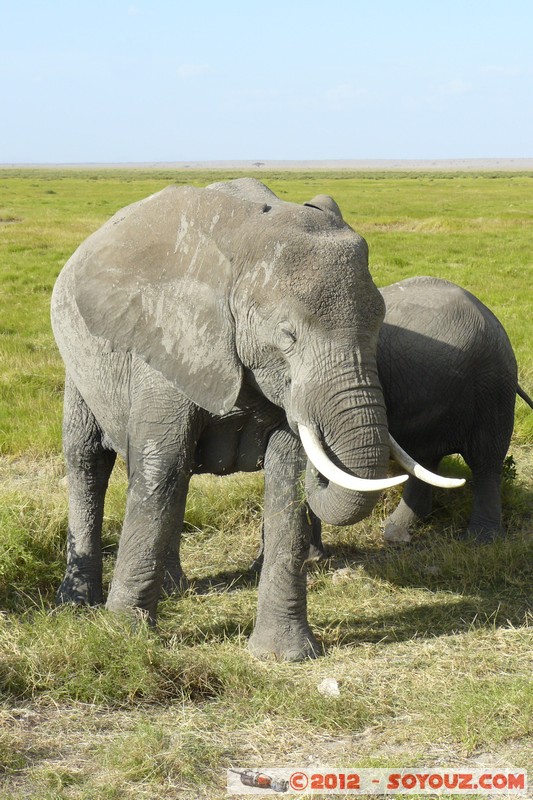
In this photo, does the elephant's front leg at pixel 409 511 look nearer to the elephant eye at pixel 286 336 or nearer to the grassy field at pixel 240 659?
the grassy field at pixel 240 659

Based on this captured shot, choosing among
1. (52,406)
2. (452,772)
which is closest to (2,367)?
(52,406)

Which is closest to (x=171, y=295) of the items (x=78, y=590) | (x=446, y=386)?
(x=78, y=590)

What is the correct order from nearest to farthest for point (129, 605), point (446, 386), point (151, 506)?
point (151, 506) → point (129, 605) → point (446, 386)

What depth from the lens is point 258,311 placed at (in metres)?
3.86

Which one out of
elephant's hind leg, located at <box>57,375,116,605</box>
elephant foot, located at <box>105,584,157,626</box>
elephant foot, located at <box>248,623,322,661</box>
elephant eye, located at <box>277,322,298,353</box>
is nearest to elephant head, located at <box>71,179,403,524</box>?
elephant eye, located at <box>277,322,298,353</box>

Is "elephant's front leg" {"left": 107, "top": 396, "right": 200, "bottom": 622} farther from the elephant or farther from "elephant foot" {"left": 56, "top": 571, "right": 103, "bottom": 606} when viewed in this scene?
"elephant foot" {"left": 56, "top": 571, "right": 103, "bottom": 606}

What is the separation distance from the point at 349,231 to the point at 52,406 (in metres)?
5.14

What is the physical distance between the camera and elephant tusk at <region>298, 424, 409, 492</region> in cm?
370

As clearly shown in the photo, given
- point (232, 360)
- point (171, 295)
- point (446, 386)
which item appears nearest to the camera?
point (232, 360)

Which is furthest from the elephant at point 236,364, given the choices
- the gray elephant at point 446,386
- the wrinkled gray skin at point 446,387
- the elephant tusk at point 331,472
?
the gray elephant at point 446,386

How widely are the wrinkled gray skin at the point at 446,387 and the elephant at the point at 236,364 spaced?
1303mm

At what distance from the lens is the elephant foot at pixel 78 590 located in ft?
16.6

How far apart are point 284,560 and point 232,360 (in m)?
1.07

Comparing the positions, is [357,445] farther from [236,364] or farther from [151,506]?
[151,506]
